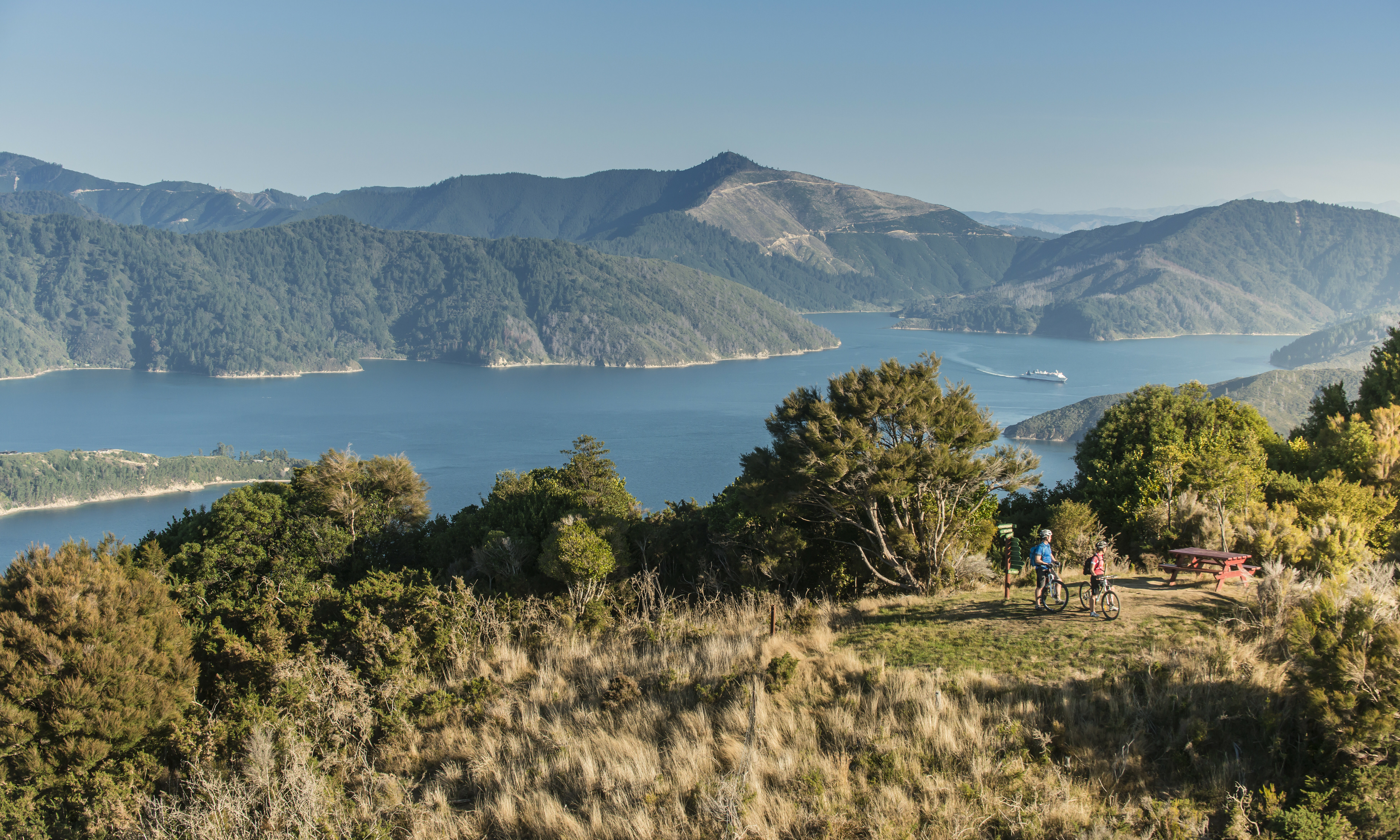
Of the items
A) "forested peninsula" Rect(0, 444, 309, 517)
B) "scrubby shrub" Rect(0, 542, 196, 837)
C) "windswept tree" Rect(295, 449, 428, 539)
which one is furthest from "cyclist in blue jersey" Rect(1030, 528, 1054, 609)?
"forested peninsula" Rect(0, 444, 309, 517)

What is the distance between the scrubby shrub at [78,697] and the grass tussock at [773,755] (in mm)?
1360

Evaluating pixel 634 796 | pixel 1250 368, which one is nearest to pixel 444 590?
pixel 634 796

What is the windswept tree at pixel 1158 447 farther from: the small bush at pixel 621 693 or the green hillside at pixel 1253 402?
the green hillside at pixel 1253 402

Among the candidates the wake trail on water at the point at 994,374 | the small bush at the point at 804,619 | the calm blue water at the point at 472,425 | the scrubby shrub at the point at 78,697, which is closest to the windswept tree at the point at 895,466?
the small bush at the point at 804,619

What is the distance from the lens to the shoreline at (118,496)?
11388 cm

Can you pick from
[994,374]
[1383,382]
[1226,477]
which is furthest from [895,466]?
[994,374]

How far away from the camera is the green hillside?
4528 inches

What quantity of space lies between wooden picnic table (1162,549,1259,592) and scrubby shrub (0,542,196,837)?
12679mm

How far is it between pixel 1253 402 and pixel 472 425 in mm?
117355

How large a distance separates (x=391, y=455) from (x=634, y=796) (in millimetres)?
20857

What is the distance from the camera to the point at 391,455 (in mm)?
25562

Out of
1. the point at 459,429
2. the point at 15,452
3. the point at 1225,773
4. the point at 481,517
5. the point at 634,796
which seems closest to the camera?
the point at 1225,773

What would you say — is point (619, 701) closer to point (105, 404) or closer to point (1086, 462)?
point (1086, 462)

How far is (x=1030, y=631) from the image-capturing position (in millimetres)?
9453
